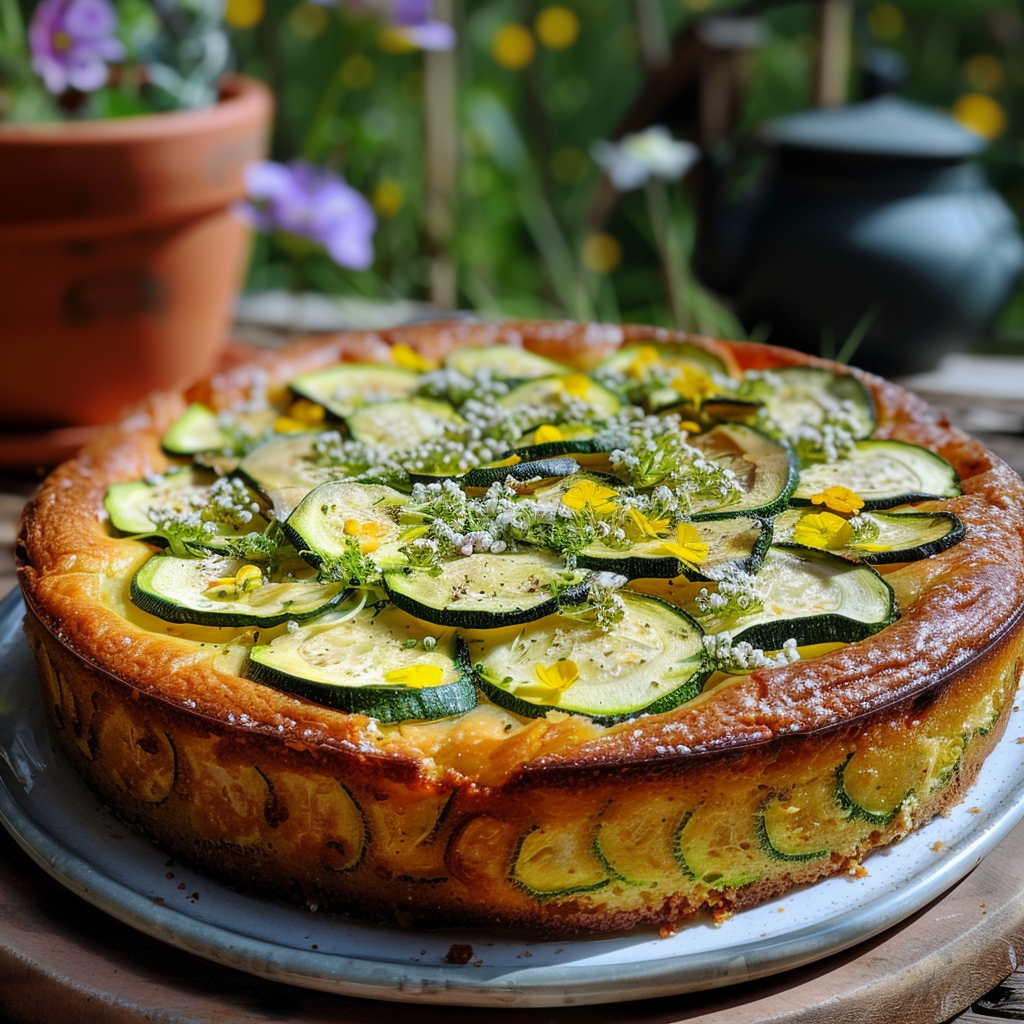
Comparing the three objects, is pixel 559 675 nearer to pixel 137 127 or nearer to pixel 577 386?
pixel 577 386

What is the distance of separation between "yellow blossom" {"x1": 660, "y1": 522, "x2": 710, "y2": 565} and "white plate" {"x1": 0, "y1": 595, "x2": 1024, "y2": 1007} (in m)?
0.58

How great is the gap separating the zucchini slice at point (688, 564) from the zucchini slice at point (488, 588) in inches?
2.6

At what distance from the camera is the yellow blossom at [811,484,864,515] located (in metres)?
2.25

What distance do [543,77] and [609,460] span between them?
546 cm

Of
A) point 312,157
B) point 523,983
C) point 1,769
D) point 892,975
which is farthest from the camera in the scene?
point 312,157

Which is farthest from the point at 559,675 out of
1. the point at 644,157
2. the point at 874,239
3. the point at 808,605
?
the point at 644,157

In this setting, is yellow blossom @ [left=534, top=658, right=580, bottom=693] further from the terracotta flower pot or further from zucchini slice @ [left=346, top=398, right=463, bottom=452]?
the terracotta flower pot

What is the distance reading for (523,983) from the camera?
63.1 inches

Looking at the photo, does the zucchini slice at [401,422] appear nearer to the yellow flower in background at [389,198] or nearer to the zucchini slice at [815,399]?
the zucchini slice at [815,399]

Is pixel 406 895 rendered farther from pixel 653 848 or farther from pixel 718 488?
pixel 718 488

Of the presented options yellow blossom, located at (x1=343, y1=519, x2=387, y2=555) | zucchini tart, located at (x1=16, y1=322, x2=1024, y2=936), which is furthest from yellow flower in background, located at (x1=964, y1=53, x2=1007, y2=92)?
yellow blossom, located at (x1=343, y1=519, x2=387, y2=555)

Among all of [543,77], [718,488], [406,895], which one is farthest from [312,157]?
[406,895]

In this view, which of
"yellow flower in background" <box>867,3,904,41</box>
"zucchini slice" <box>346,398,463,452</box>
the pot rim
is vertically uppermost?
"yellow flower in background" <box>867,3,904,41</box>

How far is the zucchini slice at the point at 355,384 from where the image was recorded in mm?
2957
